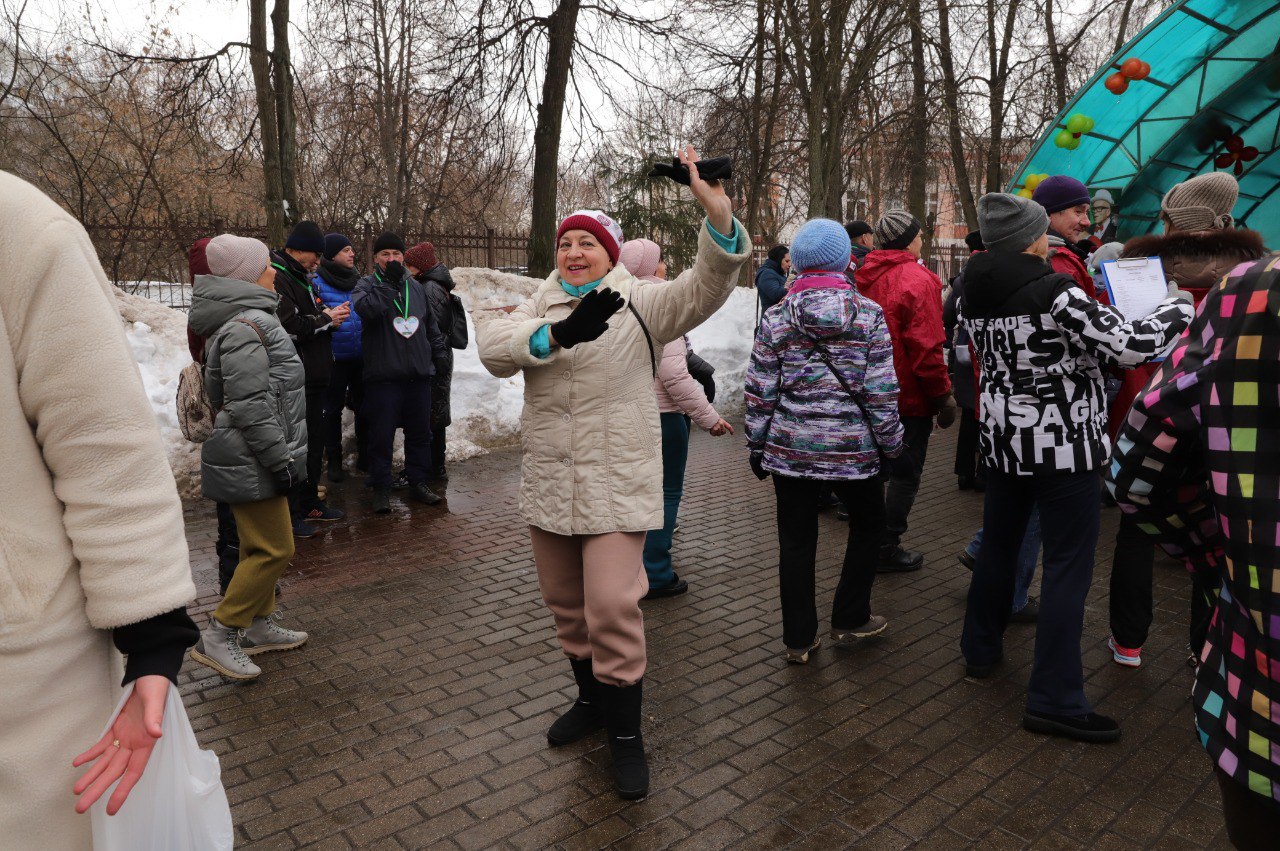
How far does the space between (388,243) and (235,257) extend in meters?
3.19

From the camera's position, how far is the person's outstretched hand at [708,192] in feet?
9.88

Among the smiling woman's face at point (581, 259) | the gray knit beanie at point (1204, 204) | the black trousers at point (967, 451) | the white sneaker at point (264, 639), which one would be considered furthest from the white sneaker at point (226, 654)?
the black trousers at point (967, 451)

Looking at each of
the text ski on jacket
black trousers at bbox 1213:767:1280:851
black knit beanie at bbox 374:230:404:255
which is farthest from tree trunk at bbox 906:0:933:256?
black trousers at bbox 1213:767:1280:851

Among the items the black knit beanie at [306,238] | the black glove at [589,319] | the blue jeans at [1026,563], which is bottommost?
the blue jeans at [1026,563]

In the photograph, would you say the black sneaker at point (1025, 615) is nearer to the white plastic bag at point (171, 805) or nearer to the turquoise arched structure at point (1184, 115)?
the white plastic bag at point (171, 805)

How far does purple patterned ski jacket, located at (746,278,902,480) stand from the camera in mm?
4191

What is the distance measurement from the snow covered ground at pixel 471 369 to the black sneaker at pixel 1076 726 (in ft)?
17.1

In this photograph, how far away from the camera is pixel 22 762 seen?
1.45 metres

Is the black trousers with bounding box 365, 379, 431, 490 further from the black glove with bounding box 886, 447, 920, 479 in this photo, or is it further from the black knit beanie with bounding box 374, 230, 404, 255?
the black glove with bounding box 886, 447, 920, 479

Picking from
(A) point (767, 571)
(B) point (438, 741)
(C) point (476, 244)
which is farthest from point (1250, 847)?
(C) point (476, 244)

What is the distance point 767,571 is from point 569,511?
2746 mm

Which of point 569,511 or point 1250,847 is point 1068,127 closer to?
point 569,511

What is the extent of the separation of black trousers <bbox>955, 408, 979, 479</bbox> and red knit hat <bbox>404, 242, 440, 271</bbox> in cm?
456

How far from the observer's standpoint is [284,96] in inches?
462
